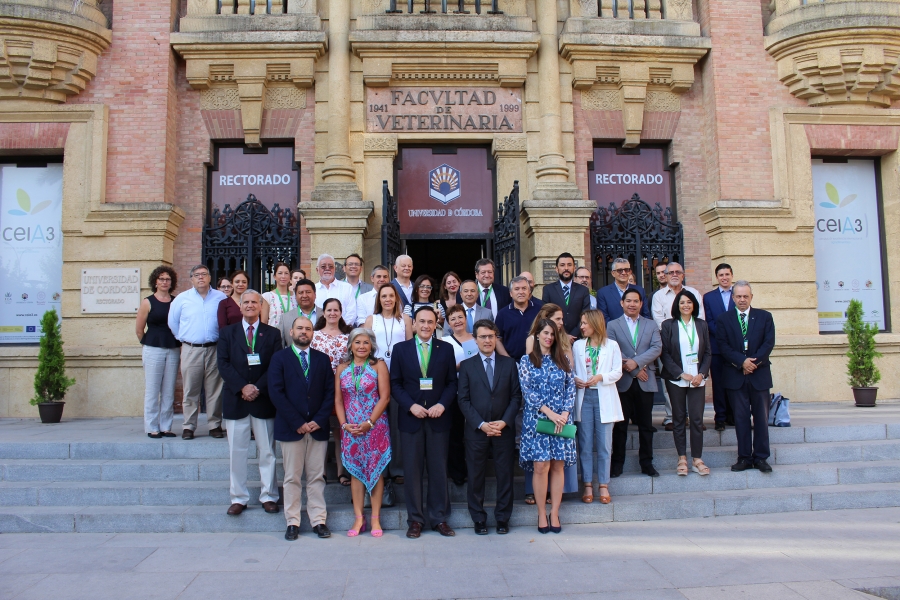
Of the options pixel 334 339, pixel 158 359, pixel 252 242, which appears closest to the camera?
pixel 334 339

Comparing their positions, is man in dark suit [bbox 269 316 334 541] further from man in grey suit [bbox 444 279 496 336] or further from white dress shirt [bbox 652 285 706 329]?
white dress shirt [bbox 652 285 706 329]

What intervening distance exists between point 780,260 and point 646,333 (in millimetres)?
5181

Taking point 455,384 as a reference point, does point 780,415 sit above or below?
below

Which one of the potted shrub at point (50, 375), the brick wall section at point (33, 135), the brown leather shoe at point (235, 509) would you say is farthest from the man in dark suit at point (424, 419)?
the brick wall section at point (33, 135)

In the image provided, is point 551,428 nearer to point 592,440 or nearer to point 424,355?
point 592,440

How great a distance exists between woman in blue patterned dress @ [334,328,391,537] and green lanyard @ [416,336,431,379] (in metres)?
0.37

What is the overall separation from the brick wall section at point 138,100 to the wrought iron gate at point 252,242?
1015 mm

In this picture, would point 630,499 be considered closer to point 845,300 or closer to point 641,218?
point 641,218

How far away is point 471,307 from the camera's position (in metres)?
6.83

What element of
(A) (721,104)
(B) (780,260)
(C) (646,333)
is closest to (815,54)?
(A) (721,104)

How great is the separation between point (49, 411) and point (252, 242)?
3890mm

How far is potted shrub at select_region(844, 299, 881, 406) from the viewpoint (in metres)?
9.66

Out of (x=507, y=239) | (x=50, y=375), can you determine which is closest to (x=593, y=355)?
(x=507, y=239)

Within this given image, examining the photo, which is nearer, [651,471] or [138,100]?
[651,471]
